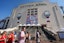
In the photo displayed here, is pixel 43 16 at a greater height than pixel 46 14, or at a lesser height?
lesser

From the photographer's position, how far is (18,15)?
168 feet

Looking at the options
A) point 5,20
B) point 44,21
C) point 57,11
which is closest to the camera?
point 44,21

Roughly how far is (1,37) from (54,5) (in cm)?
4192

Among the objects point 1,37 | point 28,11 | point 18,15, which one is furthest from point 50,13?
point 1,37

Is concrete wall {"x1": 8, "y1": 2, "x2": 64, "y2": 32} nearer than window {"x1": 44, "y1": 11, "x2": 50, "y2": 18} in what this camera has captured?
Yes

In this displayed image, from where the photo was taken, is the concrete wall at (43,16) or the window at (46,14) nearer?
the concrete wall at (43,16)

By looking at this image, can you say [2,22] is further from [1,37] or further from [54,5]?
[1,37]

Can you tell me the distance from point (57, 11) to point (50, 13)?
8.29 ft

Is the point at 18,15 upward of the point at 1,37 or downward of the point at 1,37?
upward

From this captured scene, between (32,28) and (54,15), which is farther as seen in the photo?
(54,15)

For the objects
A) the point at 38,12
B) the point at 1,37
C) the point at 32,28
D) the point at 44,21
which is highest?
the point at 38,12

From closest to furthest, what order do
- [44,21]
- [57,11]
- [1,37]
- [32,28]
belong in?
1. [1,37]
2. [32,28]
3. [44,21]
4. [57,11]

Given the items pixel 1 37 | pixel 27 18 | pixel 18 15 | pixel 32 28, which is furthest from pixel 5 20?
pixel 1 37

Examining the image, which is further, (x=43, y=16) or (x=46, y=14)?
(x=46, y=14)
